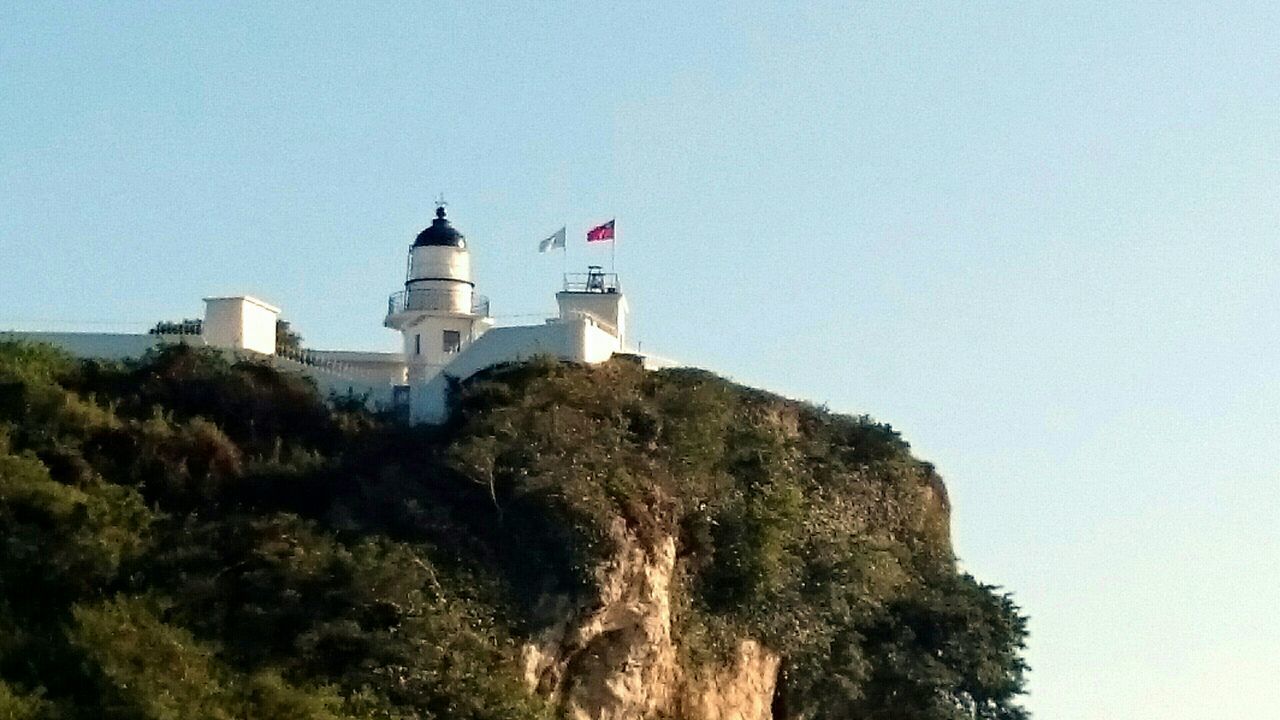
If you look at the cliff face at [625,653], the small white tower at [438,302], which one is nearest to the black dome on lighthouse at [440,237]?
the small white tower at [438,302]

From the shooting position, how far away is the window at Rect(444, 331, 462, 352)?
34.7m

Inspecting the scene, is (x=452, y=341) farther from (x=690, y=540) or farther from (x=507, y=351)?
(x=690, y=540)

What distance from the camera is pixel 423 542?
1078 inches

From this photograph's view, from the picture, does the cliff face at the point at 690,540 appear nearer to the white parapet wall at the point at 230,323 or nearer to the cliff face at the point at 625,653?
the cliff face at the point at 625,653

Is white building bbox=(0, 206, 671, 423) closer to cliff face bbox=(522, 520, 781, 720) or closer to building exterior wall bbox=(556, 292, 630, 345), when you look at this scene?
building exterior wall bbox=(556, 292, 630, 345)

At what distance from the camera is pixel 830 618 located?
3164cm

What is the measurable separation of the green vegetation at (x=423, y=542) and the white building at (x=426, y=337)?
52 centimetres

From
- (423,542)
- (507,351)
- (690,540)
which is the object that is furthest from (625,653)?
(507,351)

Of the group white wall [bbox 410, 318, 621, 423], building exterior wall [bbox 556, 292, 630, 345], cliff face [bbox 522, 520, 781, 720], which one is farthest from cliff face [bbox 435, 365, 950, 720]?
building exterior wall [bbox 556, 292, 630, 345]

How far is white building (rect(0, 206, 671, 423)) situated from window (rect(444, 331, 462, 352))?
2 centimetres

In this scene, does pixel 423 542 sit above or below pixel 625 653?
above

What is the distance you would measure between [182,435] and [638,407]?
6302 mm

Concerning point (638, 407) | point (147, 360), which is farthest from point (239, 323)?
point (638, 407)

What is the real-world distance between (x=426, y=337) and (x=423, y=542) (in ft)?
26.0
